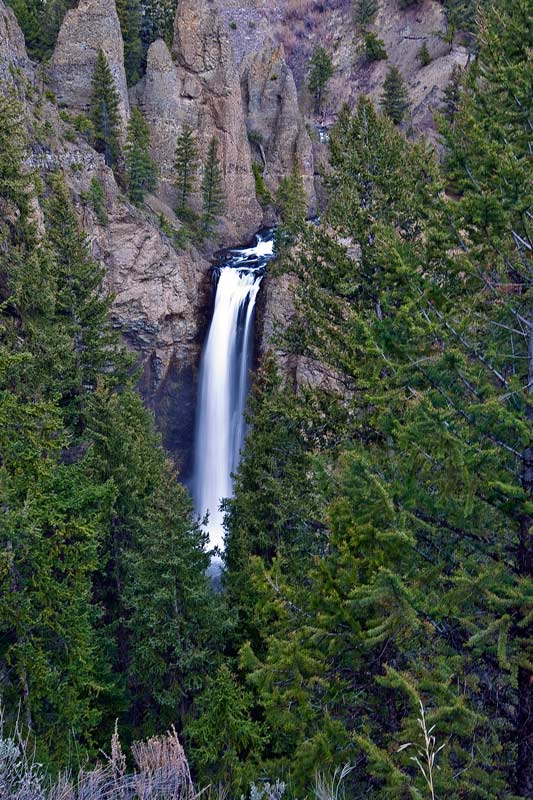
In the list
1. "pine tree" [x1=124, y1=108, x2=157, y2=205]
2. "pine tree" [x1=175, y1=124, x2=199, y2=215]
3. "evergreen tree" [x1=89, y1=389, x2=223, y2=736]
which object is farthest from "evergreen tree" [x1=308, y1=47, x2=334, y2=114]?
"evergreen tree" [x1=89, y1=389, x2=223, y2=736]

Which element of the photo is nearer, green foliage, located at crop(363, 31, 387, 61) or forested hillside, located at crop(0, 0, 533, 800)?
forested hillside, located at crop(0, 0, 533, 800)

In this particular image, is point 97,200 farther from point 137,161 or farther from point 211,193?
point 211,193

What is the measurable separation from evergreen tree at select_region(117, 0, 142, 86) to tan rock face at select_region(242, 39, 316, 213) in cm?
773

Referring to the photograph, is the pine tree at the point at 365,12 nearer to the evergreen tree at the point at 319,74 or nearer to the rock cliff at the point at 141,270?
the evergreen tree at the point at 319,74

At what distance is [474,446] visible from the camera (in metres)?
5.30

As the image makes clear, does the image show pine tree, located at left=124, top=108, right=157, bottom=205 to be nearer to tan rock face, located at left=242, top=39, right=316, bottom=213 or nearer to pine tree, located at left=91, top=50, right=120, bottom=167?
pine tree, located at left=91, top=50, right=120, bottom=167

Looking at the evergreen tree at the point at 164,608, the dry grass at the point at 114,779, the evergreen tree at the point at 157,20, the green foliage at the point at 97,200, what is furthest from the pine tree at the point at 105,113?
the dry grass at the point at 114,779

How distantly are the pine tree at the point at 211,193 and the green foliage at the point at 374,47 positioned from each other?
24.1 metres

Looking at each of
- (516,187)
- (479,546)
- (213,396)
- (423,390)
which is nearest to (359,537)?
(479,546)

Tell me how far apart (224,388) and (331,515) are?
20753 mm

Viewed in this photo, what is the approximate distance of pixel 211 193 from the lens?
109ft

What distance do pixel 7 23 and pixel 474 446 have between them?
2732 centimetres

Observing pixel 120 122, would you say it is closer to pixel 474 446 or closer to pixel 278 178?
pixel 278 178

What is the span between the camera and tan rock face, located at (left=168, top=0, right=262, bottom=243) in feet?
118
